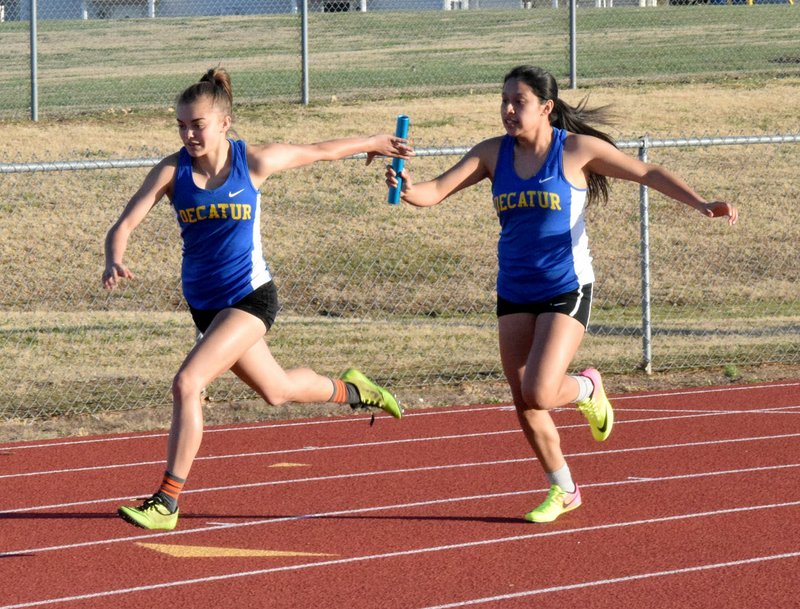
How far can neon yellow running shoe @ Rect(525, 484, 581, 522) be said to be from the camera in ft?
21.9

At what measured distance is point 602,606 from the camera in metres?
5.35

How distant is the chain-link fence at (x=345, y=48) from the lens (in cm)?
2245

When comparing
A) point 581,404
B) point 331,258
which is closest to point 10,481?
point 581,404

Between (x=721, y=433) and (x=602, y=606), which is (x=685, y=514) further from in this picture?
(x=721, y=433)

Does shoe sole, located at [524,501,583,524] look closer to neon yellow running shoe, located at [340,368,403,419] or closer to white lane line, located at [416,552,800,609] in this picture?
white lane line, located at [416,552,800,609]

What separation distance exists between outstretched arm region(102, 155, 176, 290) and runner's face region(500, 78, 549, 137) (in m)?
1.55

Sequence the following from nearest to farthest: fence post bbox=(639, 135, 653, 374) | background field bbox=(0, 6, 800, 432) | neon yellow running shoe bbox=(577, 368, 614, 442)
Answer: neon yellow running shoe bbox=(577, 368, 614, 442) → fence post bbox=(639, 135, 653, 374) → background field bbox=(0, 6, 800, 432)

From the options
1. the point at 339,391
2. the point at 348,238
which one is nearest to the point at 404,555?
the point at 339,391

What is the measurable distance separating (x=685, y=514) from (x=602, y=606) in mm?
1598

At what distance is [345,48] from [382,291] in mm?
11496

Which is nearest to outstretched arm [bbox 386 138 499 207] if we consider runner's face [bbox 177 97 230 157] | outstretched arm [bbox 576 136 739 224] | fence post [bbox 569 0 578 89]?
outstretched arm [bbox 576 136 739 224]

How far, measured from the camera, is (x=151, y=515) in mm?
6328

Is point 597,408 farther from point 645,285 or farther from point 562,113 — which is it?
point 645,285

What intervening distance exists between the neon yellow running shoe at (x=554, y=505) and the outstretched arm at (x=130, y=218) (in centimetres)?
214
